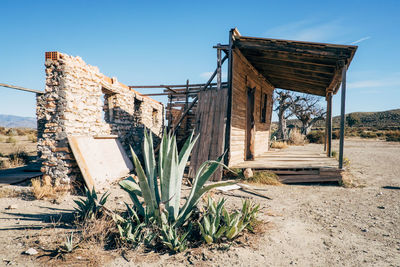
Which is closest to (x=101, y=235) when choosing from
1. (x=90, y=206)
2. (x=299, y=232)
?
(x=90, y=206)

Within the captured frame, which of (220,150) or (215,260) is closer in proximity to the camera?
(215,260)

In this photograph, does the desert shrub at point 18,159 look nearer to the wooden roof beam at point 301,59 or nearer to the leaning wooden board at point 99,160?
the leaning wooden board at point 99,160

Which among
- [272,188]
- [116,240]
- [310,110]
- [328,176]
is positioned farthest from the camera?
[310,110]

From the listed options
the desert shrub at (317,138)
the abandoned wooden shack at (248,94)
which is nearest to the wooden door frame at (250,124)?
the abandoned wooden shack at (248,94)

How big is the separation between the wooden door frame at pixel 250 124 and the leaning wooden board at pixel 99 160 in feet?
14.1

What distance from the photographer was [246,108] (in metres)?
8.32

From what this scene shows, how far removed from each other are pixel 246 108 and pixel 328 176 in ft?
11.4

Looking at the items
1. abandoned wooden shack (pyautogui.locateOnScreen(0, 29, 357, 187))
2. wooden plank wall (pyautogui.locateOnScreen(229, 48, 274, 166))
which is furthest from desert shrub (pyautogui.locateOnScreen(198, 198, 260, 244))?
wooden plank wall (pyautogui.locateOnScreen(229, 48, 274, 166))

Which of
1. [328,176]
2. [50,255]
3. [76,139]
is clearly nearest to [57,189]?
[76,139]

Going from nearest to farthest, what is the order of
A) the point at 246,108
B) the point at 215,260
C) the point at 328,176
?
1. the point at 215,260
2. the point at 328,176
3. the point at 246,108

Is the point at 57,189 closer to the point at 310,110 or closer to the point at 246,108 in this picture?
the point at 246,108

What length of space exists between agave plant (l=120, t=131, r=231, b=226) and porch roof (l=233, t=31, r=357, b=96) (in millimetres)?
4348

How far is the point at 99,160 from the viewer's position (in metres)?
5.70

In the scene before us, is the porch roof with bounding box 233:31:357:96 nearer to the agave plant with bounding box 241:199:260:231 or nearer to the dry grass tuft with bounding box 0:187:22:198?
the agave plant with bounding box 241:199:260:231
